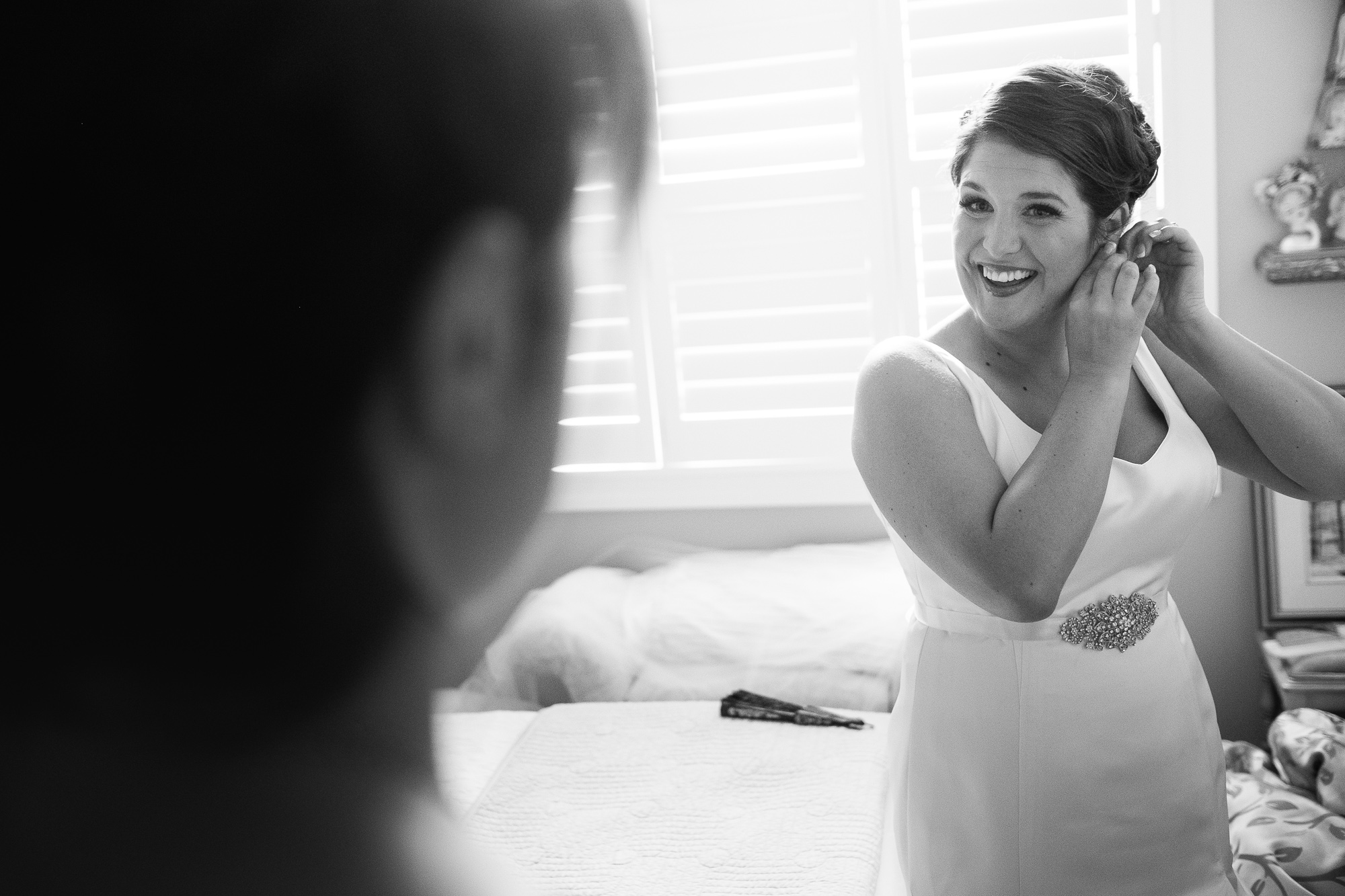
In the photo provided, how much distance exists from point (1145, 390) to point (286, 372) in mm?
1394

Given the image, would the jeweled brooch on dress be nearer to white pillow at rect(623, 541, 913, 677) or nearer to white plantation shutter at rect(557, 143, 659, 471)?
white plantation shutter at rect(557, 143, 659, 471)

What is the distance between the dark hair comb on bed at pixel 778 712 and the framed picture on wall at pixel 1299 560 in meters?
1.27

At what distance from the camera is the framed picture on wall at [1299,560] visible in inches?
102

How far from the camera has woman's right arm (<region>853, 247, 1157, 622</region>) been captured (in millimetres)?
1034

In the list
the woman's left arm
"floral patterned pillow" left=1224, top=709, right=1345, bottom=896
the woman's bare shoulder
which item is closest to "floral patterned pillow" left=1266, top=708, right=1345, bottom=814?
"floral patterned pillow" left=1224, top=709, right=1345, bottom=896

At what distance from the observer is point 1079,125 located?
1170mm

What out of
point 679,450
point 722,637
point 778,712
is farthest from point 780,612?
point 679,450

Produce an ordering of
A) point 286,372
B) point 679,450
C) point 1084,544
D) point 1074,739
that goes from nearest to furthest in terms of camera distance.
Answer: point 286,372, point 1084,544, point 1074,739, point 679,450

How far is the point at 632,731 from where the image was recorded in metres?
2.12

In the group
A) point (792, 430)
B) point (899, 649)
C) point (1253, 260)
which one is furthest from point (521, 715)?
point (1253, 260)

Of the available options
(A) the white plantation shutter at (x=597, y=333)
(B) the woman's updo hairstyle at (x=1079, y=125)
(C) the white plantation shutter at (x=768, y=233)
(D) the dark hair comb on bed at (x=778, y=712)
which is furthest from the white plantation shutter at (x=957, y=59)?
(A) the white plantation shutter at (x=597, y=333)

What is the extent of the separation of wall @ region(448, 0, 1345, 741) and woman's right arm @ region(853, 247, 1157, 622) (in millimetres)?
1737

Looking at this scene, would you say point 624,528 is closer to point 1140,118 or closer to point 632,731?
point 632,731

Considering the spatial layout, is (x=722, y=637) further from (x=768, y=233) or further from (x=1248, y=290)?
(x=1248, y=290)
